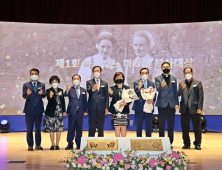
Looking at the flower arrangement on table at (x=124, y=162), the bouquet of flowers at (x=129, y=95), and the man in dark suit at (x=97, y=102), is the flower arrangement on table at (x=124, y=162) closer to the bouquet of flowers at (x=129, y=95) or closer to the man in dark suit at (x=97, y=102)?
the bouquet of flowers at (x=129, y=95)

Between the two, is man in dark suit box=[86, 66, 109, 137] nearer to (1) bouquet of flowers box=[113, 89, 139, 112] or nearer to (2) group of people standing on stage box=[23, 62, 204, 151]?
(2) group of people standing on stage box=[23, 62, 204, 151]

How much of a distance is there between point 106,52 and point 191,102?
12.9 feet

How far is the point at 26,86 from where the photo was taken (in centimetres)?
624

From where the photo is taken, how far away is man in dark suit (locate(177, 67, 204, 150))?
6.30 m

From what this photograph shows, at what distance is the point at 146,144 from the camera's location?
3891 mm

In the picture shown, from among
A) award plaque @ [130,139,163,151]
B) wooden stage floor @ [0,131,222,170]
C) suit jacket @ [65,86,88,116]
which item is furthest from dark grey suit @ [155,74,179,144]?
award plaque @ [130,139,163,151]

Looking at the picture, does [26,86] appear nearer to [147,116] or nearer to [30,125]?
[30,125]

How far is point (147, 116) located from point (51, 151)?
1734 millimetres

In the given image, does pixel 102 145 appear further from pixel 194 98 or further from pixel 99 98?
pixel 194 98

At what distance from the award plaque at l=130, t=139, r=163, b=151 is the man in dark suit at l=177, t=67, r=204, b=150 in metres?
2.53

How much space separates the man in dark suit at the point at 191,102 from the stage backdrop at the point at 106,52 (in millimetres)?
3286

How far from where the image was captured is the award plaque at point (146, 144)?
3.84 m

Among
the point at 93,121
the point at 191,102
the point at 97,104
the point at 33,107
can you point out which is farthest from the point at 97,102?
the point at 191,102

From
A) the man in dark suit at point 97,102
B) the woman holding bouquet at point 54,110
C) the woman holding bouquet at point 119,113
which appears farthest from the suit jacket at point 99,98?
the woman holding bouquet at point 54,110
